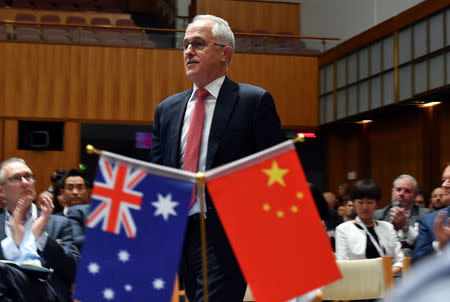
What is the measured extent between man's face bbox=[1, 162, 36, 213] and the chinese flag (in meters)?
1.75

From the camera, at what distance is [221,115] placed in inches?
93.4

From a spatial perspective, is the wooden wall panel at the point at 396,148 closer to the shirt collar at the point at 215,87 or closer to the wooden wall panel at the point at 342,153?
the wooden wall panel at the point at 342,153

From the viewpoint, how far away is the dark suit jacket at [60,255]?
2.94 meters

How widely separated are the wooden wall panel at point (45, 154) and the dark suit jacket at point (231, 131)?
11.0m

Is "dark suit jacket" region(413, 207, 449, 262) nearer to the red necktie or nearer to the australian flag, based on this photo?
the red necktie

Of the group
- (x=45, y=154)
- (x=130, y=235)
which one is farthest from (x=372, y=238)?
(x=45, y=154)

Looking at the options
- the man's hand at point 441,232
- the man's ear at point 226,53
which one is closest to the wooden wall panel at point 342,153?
the man's hand at point 441,232

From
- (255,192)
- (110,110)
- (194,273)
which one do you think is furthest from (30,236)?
(110,110)

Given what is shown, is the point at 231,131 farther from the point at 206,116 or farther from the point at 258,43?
the point at 258,43

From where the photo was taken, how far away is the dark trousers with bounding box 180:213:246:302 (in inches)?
87.1

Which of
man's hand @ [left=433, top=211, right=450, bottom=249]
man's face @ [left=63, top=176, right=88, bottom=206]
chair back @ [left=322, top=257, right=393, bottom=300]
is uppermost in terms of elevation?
man's face @ [left=63, top=176, right=88, bottom=206]

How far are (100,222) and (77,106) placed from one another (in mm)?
11811

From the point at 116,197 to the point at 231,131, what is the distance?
667mm

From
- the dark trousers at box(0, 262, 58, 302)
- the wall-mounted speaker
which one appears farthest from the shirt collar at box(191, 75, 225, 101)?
the wall-mounted speaker
